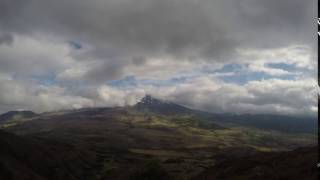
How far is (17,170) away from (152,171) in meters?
40.6

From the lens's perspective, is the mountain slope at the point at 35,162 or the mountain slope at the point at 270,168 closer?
→ the mountain slope at the point at 270,168

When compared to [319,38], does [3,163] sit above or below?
below

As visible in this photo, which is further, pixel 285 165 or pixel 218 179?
pixel 218 179

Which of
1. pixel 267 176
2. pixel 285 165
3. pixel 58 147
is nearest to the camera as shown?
Answer: pixel 267 176

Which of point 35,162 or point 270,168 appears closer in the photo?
point 270,168

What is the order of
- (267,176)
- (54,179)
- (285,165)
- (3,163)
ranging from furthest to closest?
1. (54,179)
2. (3,163)
3. (285,165)
4. (267,176)

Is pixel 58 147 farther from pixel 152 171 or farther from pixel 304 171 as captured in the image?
pixel 304 171

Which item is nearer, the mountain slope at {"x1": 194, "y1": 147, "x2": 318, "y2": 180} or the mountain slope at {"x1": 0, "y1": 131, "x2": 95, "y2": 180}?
the mountain slope at {"x1": 194, "y1": 147, "x2": 318, "y2": 180}

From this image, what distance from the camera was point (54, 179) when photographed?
122 meters

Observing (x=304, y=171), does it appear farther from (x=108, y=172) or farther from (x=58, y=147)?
(x=58, y=147)

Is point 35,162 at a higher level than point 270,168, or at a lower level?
lower

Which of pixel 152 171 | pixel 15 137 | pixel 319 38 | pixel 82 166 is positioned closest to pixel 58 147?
pixel 82 166

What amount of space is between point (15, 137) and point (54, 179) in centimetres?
2767

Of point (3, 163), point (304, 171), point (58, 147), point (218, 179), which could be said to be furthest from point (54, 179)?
point (304, 171)
